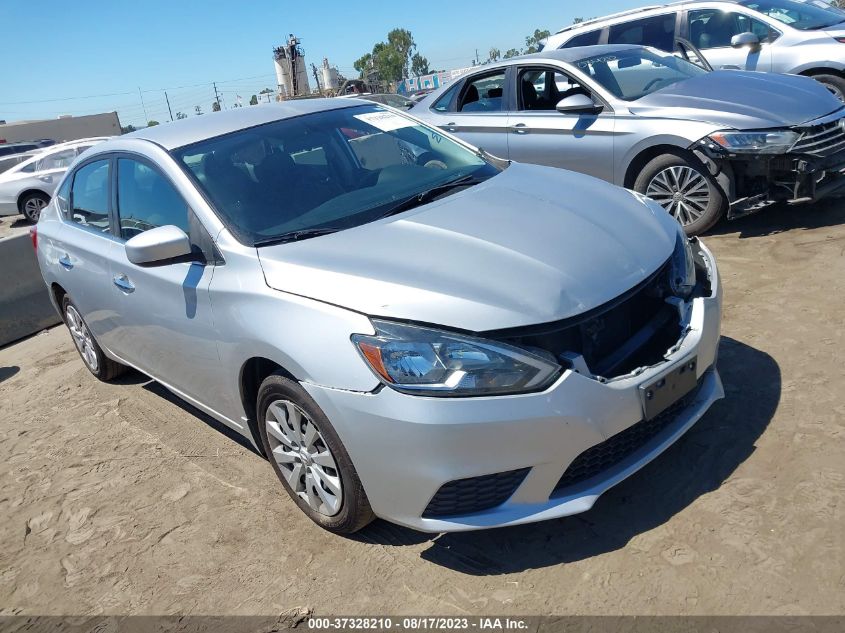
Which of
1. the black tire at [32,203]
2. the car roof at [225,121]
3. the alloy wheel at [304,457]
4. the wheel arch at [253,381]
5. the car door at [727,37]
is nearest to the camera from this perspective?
the alloy wheel at [304,457]

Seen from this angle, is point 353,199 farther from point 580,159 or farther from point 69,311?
point 580,159

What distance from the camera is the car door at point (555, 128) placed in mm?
6062

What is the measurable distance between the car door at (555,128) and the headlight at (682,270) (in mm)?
3070

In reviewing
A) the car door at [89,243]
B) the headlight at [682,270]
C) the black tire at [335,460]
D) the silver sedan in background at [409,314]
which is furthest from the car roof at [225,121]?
the headlight at [682,270]

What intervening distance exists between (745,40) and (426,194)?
629 centimetres

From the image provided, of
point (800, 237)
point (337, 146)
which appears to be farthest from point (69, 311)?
point (800, 237)

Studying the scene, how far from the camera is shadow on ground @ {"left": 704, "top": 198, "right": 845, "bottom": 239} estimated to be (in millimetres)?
5680

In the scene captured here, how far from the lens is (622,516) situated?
2770 millimetres

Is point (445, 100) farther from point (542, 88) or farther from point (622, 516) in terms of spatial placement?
point (622, 516)

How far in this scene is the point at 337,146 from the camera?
12.4ft

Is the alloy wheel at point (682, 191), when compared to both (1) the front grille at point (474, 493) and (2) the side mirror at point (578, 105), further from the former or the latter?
(1) the front grille at point (474, 493)

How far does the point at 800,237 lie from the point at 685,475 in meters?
3.33

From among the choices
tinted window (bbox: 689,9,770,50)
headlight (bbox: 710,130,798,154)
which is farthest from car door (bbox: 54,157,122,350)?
tinted window (bbox: 689,9,770,50)

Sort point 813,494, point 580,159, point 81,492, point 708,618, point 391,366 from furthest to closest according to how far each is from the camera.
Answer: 1. point 580,159
2. point 81,492
3. point 813,494
4. point 391,366
5. point 708,618
